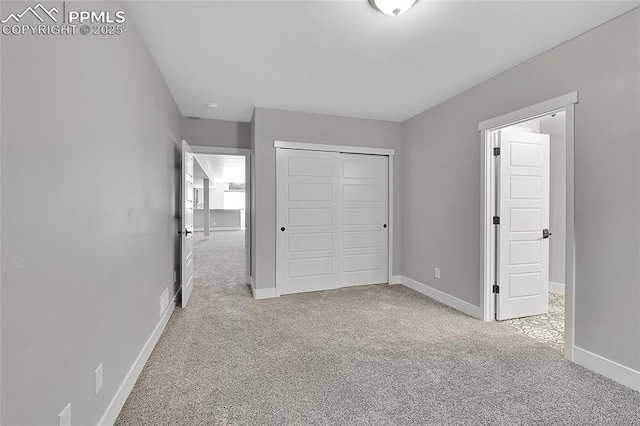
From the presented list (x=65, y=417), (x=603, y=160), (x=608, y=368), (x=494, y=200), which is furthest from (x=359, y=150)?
(x=65, y=417)

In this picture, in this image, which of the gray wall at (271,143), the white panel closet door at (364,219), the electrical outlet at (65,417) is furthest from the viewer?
the white panel closet door at (364,219)

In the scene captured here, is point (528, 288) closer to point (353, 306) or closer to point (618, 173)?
point (618, 173)

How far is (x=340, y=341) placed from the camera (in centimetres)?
261

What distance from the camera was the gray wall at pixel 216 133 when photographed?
4.21 meters

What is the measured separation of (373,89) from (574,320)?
2.80 meters

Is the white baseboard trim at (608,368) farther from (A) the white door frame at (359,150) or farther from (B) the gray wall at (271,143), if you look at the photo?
(B) the gray wall at (271,143)

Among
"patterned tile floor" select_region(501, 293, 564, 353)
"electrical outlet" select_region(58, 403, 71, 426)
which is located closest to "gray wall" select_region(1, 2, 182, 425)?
"electrical outlet" select_region(58, 403, 71, 426)

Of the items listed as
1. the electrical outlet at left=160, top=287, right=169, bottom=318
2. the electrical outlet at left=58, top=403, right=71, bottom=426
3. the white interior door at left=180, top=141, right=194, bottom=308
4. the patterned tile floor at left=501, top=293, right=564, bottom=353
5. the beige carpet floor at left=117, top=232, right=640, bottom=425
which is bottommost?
the patterned tile floor at left=501, top=293, right=564, bottom=353

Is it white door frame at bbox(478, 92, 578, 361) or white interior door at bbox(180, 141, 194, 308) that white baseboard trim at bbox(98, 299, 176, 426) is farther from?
white door frame at bbox(478, 92, 578, 361)

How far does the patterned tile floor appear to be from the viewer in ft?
8.74

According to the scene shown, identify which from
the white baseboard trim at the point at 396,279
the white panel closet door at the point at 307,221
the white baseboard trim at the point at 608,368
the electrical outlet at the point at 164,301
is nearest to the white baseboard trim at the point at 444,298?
the white baseboard trim at the point at 396,279

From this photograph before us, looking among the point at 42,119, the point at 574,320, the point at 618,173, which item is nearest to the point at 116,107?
the point at 42,119

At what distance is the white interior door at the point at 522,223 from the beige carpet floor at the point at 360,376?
496 millimetres

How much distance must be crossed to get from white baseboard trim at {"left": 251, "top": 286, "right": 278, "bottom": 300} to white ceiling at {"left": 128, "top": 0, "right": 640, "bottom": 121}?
7.87 feet
